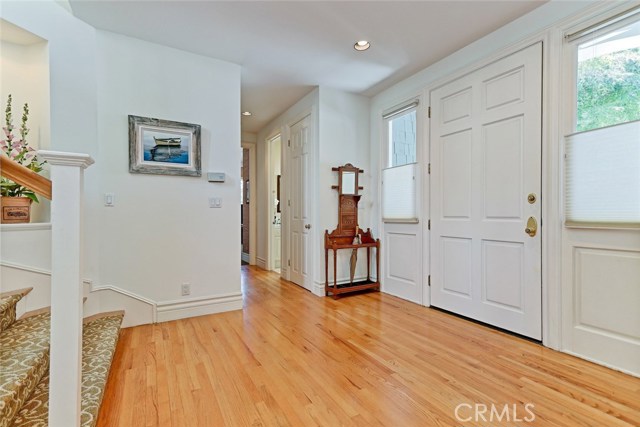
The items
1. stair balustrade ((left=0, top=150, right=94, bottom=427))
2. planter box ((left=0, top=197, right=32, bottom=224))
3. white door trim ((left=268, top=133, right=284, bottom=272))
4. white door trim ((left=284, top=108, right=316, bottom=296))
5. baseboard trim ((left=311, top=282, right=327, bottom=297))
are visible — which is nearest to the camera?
stair balustrade ((left=0, top=150, right=94, bottom=427))

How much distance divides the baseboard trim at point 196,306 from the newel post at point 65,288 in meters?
1.62

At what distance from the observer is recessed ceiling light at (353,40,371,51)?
266 cm

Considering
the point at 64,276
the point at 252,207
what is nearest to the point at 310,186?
the point at 252,207

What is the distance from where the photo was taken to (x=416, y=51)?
281 centimetres

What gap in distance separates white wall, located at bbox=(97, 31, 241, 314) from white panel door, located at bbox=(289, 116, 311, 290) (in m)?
1.03

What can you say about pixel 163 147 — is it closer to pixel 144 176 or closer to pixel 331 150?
pixel 144 176


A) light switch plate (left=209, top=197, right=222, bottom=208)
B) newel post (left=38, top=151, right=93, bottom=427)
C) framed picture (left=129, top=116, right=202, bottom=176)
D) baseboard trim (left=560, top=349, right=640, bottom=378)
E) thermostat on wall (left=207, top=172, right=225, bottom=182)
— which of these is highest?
framed picture (left=129, top=116, right=202, bottom=176)

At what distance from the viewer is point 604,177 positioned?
1.89 m

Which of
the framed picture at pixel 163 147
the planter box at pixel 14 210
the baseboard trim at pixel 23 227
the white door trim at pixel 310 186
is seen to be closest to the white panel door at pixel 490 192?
the white door trim at pixel 310 186

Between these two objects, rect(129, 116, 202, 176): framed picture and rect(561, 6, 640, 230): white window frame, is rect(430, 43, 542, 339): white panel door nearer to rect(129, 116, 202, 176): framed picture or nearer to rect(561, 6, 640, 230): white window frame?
rect(561, 6, 640, 230): white window frame

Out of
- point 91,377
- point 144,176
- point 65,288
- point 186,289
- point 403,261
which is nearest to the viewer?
A: point 65,288

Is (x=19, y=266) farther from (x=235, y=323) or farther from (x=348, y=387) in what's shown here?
(x=348, y=387)

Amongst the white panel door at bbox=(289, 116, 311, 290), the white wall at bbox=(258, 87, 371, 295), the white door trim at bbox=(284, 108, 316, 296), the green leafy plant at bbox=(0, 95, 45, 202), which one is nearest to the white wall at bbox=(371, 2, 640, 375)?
the white wall at bbox=(258, 87, 371, 295)

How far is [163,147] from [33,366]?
6.15 feet
